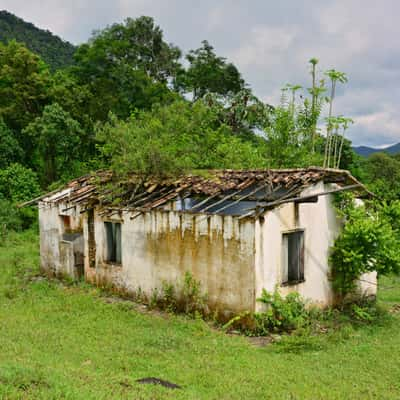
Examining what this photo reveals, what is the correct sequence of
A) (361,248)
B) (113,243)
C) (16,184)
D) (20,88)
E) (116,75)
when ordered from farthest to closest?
(116,75), (20,88), (16,184), (113,243), (361,248)

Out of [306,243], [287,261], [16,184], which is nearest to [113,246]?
[287,261]

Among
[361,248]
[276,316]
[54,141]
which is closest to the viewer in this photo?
[276,316]

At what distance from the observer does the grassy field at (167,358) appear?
629 cm

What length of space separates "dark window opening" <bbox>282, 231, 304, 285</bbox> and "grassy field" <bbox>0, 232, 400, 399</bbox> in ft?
5.14

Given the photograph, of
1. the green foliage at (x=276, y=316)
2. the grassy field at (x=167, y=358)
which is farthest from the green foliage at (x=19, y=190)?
the green foliage at (x=276, y=316)

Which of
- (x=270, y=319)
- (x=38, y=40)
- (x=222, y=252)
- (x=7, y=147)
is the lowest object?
(x=270, y=319)

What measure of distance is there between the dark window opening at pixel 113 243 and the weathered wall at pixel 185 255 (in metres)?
0.16

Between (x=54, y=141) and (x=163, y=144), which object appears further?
(x=54, y=141)

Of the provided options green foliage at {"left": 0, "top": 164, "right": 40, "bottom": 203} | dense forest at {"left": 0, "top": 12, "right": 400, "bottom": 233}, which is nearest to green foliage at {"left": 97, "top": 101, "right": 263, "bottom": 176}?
dense forest at {"left": 0, "top": 12, "right": 400, "bottom": 233}

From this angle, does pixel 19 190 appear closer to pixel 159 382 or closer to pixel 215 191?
pixel 215 191

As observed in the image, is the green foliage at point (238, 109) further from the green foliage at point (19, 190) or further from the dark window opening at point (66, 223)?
the dark window opening at point (66, 223)

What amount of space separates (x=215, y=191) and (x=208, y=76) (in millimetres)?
28397

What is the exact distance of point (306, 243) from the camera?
430 inches

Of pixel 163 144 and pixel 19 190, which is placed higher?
pixel 163 144
